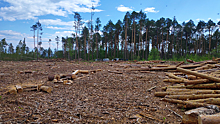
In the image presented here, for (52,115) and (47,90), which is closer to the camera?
(52,115)

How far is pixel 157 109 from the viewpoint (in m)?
3.74

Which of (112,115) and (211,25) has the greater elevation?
(211,25)

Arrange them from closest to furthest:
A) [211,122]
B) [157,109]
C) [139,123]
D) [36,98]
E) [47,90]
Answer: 1. [211,122]
2. [139,123]
3. [157,109]
4. [36,98]
5. [47,90]

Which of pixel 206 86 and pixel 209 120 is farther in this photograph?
pixel 206 86

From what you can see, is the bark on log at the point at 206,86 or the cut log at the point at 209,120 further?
the bark on log at the point at 206,86

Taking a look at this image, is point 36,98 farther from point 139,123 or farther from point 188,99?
point 188,99

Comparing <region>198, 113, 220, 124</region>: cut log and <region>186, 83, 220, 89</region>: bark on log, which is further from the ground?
<region>186, 83, 220, 89</region>: bark on log

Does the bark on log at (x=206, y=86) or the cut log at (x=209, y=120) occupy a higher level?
the bark on log at (x=206, y=86)

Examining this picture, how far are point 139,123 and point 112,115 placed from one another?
27.9 inches

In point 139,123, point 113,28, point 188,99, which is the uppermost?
point 113,28

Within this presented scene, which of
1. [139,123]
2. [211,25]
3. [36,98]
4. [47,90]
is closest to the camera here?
[139,123]

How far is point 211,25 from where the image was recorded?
3784 cm

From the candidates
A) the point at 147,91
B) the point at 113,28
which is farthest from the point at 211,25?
the point at 147,91

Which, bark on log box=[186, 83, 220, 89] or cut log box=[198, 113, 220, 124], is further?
bark on log box=[186, 83, 220, 89]
